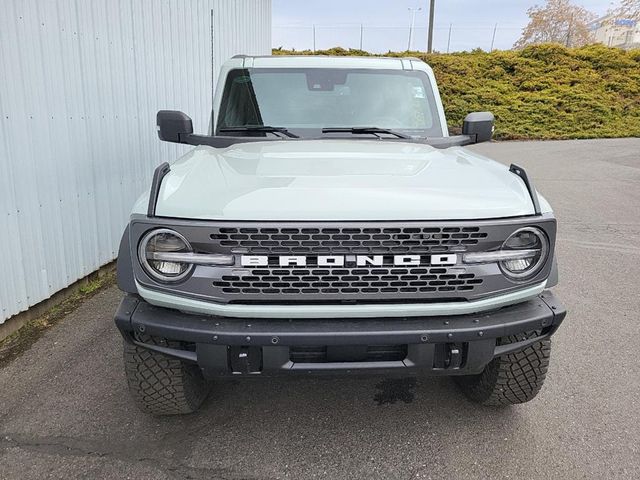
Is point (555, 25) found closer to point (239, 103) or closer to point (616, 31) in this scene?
point (616, 31)

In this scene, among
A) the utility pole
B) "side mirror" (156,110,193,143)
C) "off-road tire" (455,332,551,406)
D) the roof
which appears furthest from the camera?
the utility pole

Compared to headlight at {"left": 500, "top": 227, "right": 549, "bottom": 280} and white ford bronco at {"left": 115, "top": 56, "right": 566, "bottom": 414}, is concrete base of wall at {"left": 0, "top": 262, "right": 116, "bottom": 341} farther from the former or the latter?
headlight at {"left": 500, "top": 227, "right": 549, "bottom": 280}

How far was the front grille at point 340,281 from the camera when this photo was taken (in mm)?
2229

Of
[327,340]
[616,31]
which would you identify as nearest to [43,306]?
[327,340]

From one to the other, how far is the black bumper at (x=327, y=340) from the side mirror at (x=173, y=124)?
1740 millimetres

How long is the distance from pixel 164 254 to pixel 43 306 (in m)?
2.53

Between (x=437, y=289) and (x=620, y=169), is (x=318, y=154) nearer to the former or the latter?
(x=437, y=289)

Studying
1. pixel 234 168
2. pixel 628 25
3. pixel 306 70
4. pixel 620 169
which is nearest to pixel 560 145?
pixel 620 169

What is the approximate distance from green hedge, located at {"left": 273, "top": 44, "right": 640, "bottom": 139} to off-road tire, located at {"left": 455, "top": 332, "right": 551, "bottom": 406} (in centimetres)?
1711

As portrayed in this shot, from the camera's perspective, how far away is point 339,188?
7.67ft

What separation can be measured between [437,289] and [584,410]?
4.73 ft

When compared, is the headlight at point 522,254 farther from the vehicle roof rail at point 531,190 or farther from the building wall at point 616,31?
the building wall at point 616,31

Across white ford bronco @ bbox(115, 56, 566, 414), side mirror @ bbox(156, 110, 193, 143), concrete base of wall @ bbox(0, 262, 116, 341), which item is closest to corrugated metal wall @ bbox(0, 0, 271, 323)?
concrete base of wall @ bbox(0, 262, 116, 341)

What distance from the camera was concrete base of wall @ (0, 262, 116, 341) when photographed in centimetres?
383
